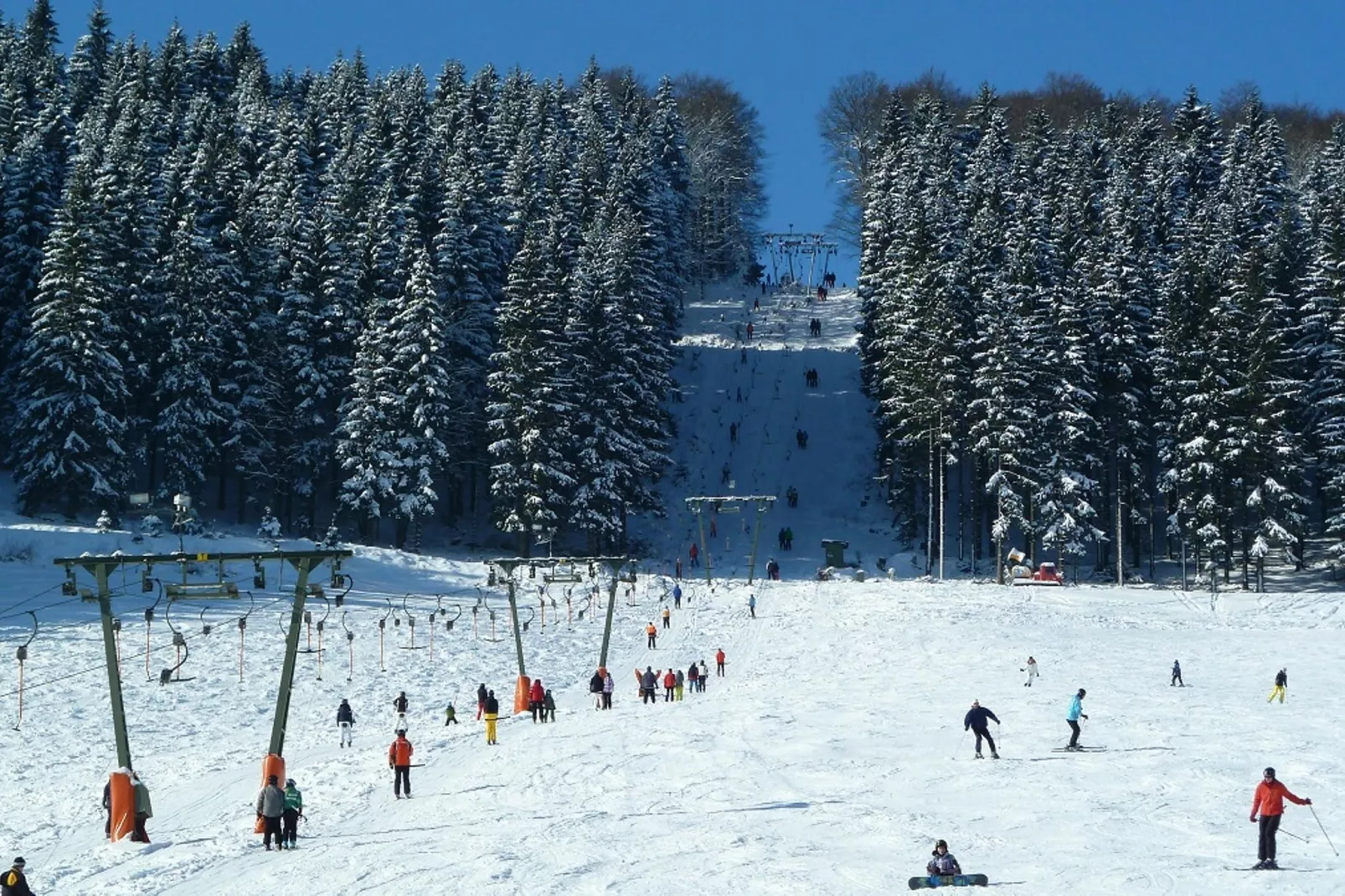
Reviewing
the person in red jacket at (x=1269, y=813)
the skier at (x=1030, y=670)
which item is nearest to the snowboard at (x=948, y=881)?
the person in red jacket at (x=1269, y=813)

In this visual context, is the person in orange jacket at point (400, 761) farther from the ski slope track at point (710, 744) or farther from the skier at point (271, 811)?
the skier at point (271, 811)

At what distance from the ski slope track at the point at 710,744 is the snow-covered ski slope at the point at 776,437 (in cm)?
932

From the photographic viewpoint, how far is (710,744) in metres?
27.8

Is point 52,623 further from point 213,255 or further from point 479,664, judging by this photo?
point 213,255

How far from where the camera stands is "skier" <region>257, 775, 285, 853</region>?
2081 cm

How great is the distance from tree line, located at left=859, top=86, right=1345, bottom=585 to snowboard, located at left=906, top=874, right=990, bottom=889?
3910cm

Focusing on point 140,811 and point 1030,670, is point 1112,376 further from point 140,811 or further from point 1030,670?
point 140,811

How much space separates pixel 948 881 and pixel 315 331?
4976cm

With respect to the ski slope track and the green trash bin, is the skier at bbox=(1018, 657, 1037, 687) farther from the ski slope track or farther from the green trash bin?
the green trash bin

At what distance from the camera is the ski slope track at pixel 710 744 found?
19.1 m

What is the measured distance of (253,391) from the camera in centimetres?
5978

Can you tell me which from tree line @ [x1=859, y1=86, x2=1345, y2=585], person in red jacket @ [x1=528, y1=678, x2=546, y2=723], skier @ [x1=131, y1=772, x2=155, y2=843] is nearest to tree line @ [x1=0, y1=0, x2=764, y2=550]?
tree line @ [x1=859, y1=86, x2=1345, y2=585]

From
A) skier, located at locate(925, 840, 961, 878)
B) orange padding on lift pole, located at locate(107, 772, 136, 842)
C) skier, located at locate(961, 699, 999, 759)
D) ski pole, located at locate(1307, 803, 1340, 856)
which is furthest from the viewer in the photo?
skier, located at locate(961, 699, 999, 759)

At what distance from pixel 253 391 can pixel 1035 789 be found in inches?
1737
